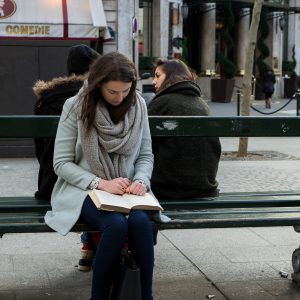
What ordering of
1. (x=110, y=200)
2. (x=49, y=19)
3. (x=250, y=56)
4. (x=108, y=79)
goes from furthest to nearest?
(x=49, y=19) → (x=250, y=56) → (x=108, y=79) → (x=110, y=200)

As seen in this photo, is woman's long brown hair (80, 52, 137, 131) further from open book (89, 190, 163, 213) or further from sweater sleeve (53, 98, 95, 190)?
open book (89, 190, 163, 213)

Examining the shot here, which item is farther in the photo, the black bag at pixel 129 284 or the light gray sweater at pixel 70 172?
the light gray sweater at pixel 70 172

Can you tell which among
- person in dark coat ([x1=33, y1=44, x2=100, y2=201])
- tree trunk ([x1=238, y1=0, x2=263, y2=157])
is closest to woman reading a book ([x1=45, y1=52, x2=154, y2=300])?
person in dark coat ([x1=33, y1=44, x2=100, y2=201])

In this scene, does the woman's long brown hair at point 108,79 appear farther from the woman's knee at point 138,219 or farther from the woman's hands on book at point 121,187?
the woman's knee at point 138,219

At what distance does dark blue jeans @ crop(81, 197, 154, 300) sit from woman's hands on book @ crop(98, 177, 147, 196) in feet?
0.57

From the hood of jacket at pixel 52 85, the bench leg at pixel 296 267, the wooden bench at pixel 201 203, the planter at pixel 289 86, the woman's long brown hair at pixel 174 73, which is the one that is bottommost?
the planter at pixel 289 86

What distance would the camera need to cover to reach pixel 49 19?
12.7 metres

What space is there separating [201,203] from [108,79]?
3.92 ft

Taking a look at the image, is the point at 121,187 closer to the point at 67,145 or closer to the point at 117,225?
the point at 117,225

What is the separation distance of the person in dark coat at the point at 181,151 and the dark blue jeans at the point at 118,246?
37.2 inches

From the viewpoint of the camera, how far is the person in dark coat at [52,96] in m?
4.60

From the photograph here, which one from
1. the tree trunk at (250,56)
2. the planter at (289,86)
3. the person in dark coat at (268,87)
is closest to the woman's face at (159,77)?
the tree trunk at (250,56)

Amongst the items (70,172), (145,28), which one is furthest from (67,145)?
(145,28)

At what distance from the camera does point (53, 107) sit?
4750mm
